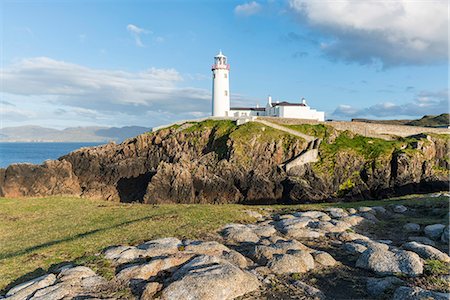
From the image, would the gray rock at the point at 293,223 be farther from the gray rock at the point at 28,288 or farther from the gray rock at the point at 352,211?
the gray rock at the point at 28,288

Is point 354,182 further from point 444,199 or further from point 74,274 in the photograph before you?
point 74,274

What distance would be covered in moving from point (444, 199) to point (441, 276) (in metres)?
18.0

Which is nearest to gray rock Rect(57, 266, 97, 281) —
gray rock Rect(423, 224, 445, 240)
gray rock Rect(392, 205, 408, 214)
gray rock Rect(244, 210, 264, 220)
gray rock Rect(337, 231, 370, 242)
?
gray rock Rect(337, 231, 370, 242)

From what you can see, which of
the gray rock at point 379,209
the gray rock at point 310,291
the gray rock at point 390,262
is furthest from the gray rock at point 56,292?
the gray rock at point 379,209

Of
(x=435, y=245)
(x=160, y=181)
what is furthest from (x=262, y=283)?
(x=160, y=181)

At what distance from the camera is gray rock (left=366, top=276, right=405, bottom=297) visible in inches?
417

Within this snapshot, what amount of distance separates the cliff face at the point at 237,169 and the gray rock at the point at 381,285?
3516cm

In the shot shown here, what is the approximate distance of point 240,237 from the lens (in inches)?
638

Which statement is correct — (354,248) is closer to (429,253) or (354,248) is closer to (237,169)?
(429,253)

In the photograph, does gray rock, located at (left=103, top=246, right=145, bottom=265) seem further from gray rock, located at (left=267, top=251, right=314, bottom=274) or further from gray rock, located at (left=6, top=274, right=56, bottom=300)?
gray rock, located at (left=267, top=251, right=314, bottom=274)

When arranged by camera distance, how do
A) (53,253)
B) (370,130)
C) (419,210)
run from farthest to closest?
1. (370,130)
2. (419,210)
3. (53,253)

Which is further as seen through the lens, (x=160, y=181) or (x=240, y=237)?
(x=160, y=181)

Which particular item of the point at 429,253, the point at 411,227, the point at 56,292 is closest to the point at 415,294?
the point at 429,253

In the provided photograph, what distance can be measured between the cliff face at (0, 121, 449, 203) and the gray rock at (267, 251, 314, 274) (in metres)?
33.2
